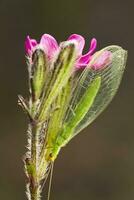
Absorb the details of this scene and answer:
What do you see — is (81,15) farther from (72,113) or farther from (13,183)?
(72,113)

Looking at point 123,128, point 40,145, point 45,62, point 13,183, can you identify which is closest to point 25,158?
point 40,145

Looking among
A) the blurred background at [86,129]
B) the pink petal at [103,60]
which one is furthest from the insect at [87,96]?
the blurred background at [86,129]

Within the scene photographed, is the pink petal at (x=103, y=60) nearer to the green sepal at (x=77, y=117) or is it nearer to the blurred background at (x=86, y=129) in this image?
the green sepal at (x=77, y=117)

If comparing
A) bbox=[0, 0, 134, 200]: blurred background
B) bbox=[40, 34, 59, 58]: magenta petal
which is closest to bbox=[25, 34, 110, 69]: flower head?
bbox=[40, 34, 59, 58]: magenta petal

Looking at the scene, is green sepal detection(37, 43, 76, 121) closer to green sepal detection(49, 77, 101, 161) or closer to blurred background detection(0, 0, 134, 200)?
green sepal detection(49, 77, 101, 161)

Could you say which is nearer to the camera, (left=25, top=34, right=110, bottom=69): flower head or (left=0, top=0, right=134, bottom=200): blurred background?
(left=25, top=34, right=110, bottom=69): flower head

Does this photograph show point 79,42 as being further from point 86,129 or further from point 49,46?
point 86,129

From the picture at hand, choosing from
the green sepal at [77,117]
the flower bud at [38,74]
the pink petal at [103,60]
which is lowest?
the green sepal at [77,117]

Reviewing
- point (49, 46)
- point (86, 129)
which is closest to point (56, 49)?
point (49, 46)
